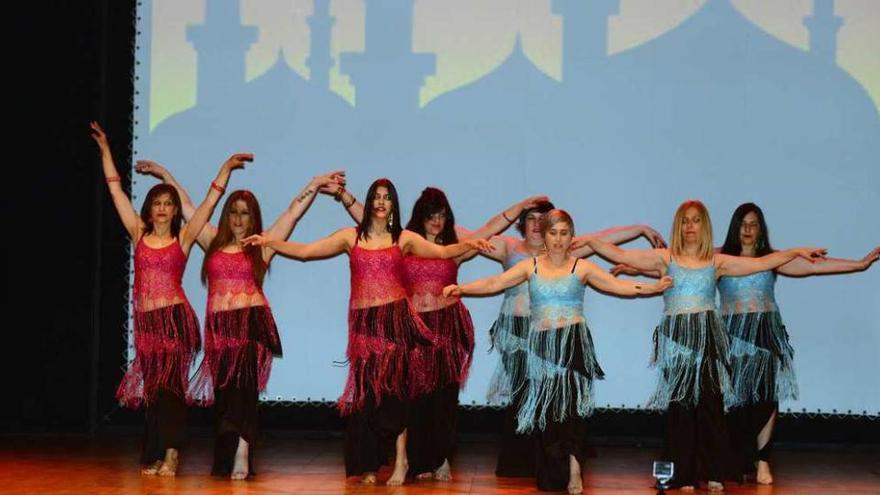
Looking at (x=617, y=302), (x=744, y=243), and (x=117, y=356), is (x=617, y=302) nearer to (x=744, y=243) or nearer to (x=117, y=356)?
(x=744, y=243)

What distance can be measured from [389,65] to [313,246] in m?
1.80

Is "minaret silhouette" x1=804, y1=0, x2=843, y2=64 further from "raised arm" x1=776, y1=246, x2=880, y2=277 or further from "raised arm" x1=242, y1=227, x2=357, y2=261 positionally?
"raised arm" x1=242, y1=227, x2=357, y2=261

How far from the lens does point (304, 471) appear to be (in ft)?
22.7

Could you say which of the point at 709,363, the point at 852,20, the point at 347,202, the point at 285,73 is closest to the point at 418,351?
the point at 347,202

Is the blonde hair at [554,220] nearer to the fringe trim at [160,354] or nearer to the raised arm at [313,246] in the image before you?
the raised arm at [313,246]

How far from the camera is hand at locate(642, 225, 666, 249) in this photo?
7.27 m

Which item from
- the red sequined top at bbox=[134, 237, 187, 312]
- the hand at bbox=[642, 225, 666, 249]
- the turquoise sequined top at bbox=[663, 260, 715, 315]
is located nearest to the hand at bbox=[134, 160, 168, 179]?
the red sequined top at bbox=[134, 237, 187, 312]

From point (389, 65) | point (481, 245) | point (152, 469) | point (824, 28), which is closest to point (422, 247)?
point (481, 245)

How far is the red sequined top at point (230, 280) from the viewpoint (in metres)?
6.71

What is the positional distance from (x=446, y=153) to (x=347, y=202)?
1213 millimetres

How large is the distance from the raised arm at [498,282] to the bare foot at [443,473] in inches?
34.9

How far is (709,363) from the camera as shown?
6586 millimetres

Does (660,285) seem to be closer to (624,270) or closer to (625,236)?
(624,270)

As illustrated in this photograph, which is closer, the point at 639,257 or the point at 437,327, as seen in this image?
the point at 639,257
